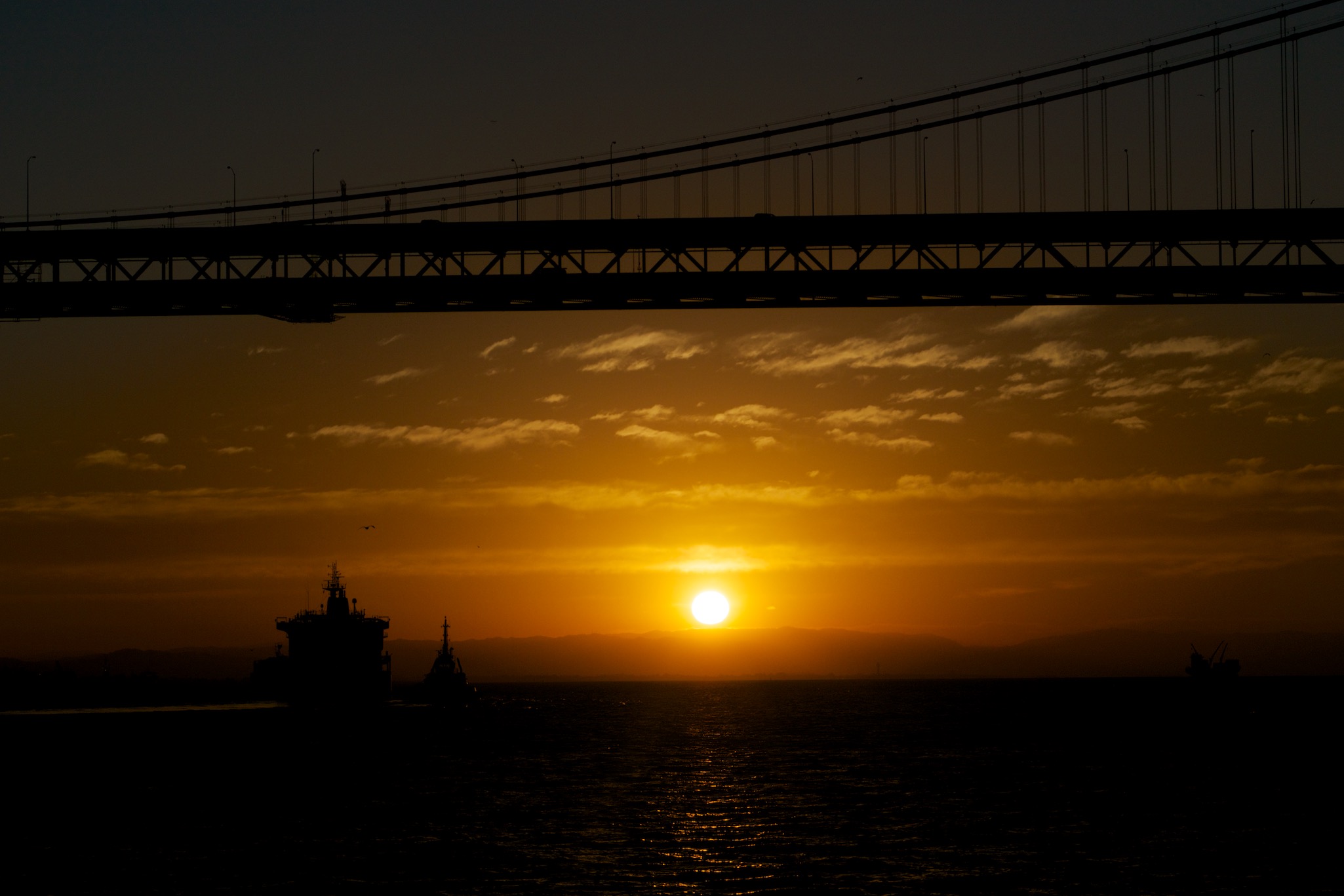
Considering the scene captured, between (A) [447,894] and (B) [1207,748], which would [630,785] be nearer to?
(A) [447,894]

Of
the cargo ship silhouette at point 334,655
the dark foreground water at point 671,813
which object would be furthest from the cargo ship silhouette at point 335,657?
the dark foreground water at point 671,813

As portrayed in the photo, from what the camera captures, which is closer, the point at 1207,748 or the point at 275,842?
the point at 275,842

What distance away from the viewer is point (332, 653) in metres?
123

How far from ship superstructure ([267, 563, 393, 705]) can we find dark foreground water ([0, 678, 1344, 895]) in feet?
93.9

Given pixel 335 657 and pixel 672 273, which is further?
pixel 335 657

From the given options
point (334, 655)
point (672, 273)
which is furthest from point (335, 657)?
point (672, 273)

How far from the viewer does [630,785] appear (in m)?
56.2

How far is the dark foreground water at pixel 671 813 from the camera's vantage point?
109ft

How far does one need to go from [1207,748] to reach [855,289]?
132 feet

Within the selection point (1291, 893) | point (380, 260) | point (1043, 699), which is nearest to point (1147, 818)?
point (1291, 893)

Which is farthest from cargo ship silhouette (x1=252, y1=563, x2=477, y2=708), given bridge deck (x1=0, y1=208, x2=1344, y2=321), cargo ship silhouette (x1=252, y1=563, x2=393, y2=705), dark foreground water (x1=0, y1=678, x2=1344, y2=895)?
bridge deck (x1=0, y1=208, x2=1344, y2=321)

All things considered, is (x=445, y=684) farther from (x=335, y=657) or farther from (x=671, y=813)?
(x=671, y=813)

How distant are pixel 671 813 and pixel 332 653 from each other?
82.8 meters

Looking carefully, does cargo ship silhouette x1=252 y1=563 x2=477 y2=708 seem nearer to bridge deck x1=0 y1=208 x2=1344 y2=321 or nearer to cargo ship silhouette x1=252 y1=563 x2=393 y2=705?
cargo ship silhouette x1=252 y1=563 x2=393 y2=705
